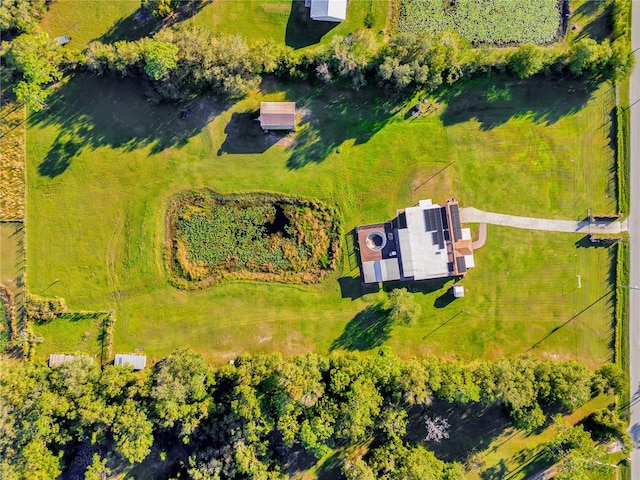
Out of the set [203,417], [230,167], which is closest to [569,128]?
[230,167]

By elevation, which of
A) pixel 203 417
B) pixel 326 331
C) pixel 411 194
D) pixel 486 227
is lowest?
pixel 203 417

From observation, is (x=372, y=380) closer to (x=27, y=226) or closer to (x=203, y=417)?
(x=203, y=417)

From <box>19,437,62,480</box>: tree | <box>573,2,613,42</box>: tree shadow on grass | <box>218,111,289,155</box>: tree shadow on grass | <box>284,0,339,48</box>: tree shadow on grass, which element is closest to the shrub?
<box>19,437,62,480</box>: tree

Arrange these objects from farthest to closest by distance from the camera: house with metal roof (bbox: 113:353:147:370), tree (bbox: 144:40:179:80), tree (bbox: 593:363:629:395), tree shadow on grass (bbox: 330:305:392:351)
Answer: tree shadow on grass (bbox: 330:305:392:351)
house with metal roof (bbox: 113:353:147:370)
tree (bbox: 593:363:629:395)
tree (bbox: 144:40:179:80)

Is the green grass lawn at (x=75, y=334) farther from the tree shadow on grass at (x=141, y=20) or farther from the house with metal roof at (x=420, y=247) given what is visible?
the tree shadow on grass at (x=141, y=20)

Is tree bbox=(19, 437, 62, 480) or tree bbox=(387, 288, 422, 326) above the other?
tree bbox=(387, 288, 422, 326)

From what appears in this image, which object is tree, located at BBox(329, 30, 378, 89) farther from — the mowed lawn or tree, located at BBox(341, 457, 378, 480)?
tree, located at BBox(341, 457, 378, 480)
